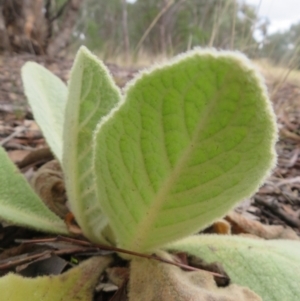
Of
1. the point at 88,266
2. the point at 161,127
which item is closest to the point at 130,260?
the point at 88,266

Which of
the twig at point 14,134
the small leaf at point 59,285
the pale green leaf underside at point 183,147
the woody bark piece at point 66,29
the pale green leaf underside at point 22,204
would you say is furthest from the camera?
the woody bark piece at point 66,29

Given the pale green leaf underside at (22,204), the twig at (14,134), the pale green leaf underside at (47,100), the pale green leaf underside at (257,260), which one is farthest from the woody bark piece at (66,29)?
the pale green leaf underside at (257,260)

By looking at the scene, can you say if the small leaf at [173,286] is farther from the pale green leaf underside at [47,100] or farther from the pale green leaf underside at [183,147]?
the pale green leaf underside at [47,100]

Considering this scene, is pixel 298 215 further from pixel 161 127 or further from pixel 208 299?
pixel 161 127

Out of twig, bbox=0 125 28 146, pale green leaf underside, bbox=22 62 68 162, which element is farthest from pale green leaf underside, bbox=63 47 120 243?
twig, bbox=0 125 28 146

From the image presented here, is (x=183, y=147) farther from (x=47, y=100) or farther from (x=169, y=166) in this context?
(x=47, y=100)
